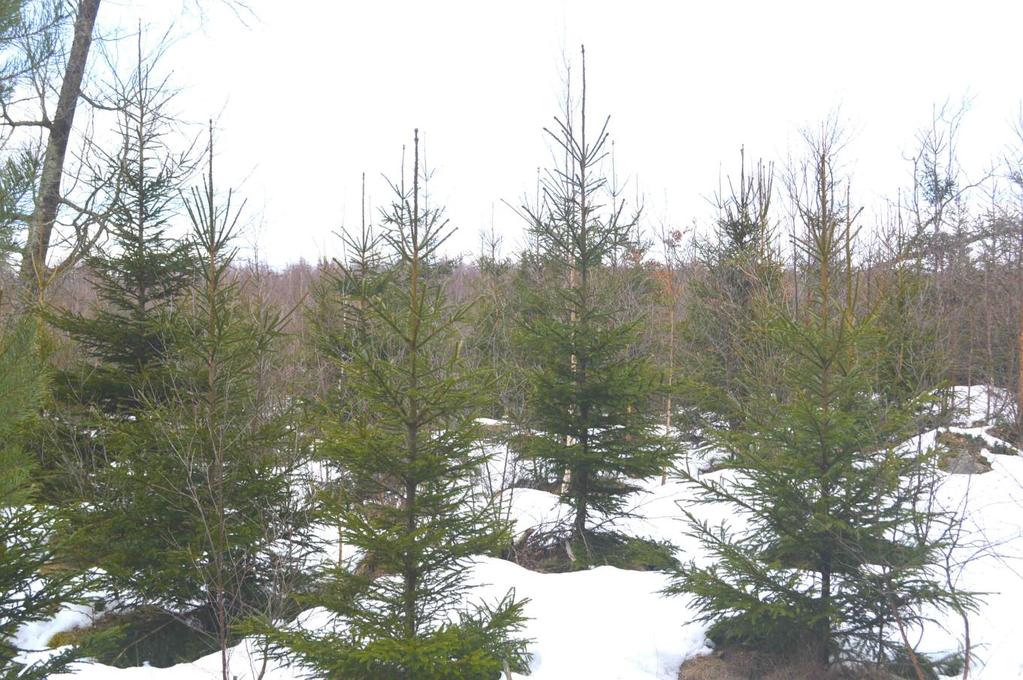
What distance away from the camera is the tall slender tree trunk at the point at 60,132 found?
8.59 metres

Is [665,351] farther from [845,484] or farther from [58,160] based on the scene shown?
[58,160]

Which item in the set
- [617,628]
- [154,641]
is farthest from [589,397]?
[154,641]

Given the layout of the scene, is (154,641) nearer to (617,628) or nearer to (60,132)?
(617,628)

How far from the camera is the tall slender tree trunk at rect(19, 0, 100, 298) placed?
859cm

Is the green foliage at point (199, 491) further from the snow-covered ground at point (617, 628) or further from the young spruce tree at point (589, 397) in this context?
the young spruce tree at point (589, 397)

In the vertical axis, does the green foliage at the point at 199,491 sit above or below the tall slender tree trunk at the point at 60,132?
below

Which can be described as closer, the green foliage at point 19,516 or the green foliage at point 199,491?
the green foliage at point 19,516

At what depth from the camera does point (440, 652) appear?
14.1 ft

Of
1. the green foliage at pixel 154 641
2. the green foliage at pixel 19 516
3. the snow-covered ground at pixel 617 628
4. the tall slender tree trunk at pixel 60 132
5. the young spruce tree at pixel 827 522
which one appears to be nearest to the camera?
the green foliage at pixel 19 516

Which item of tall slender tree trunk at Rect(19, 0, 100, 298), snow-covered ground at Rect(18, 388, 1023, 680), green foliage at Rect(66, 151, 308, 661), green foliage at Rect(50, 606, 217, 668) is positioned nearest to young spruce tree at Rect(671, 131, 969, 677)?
snow-covered ground at Rect(18, 388, 1023, 680)

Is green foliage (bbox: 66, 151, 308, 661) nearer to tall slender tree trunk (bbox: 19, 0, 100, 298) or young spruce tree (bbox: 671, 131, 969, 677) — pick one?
tall slender tree trunk (bbox: 19, 0, 100, 298)

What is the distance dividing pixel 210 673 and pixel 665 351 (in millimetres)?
13228

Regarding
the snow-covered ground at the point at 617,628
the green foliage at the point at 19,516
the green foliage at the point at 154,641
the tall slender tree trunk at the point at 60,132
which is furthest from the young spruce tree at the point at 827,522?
the tall slender tree trunk at the point at 60,132

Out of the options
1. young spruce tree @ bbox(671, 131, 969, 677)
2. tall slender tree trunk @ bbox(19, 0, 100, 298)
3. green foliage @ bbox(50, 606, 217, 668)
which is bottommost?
green foliage @ bbox(50, 606, 217, 668)
